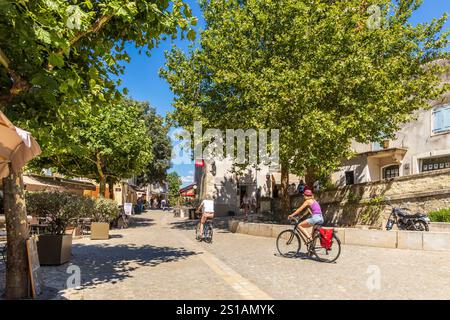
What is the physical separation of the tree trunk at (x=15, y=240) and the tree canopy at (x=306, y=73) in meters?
10.7

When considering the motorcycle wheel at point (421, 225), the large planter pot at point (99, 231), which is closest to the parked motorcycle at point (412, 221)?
the motorcycle wheel at point (421, 225)

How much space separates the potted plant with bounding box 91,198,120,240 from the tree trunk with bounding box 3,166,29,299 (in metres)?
9.30

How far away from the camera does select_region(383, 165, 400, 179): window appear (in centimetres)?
2620

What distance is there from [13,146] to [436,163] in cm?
2384

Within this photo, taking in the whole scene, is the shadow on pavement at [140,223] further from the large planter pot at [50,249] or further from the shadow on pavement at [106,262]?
the large planter pot at [50,249]

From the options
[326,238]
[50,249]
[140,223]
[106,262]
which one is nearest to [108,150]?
[140,223]

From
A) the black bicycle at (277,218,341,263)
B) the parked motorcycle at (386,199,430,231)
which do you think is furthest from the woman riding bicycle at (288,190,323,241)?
the parked motorcycle at (386,199,430,231)

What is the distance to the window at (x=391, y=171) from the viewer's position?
2620 cm

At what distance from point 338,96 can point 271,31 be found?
13.8ft

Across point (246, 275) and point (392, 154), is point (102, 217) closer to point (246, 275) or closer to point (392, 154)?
Result: point (246, 275)

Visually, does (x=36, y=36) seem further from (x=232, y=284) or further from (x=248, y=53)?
(x=248, y=53)

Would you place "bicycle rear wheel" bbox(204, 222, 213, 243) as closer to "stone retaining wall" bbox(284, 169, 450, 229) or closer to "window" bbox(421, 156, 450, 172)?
"stone retaining wall" bbox(284, 169, 450, 229)
